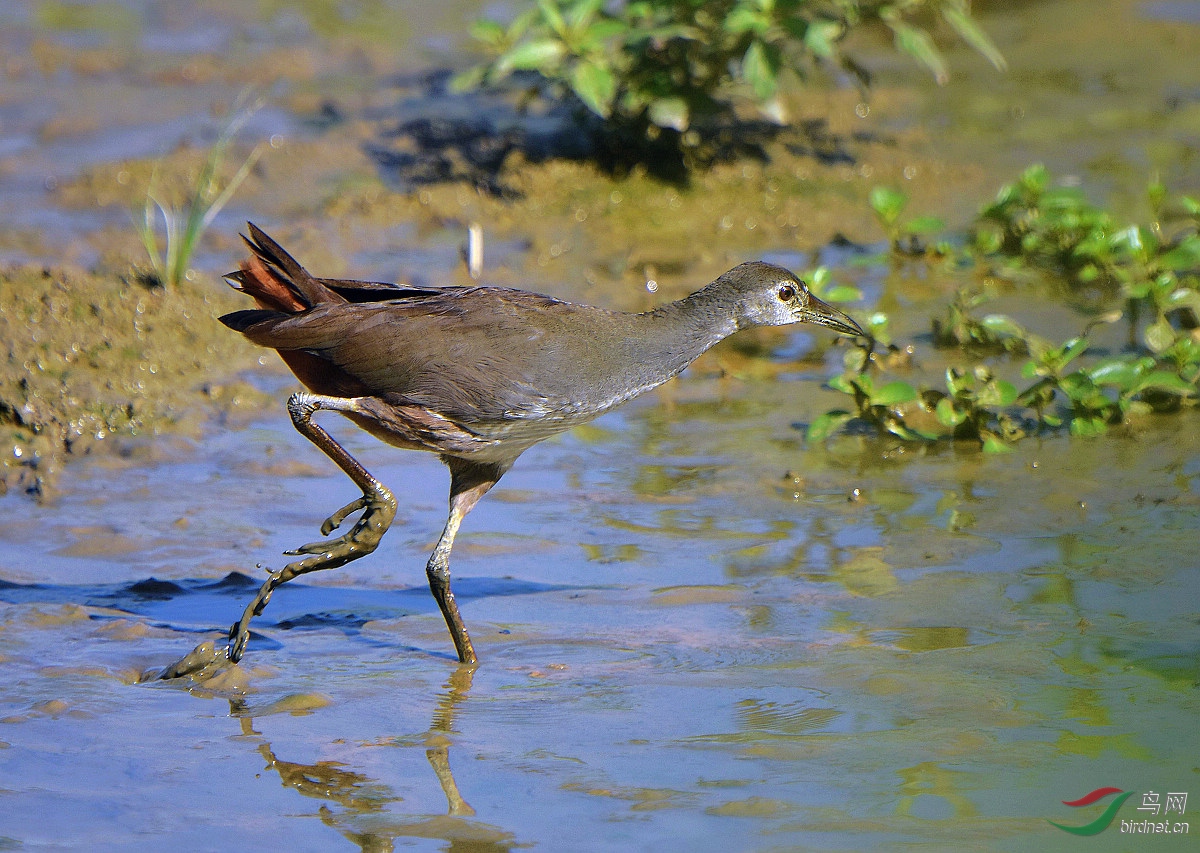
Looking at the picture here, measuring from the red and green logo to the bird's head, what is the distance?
181 centimetres

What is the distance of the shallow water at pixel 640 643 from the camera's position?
3422mm

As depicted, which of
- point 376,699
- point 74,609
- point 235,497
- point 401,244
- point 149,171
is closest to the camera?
point 376,699

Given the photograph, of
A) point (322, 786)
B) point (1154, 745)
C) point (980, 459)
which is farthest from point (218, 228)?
point (1154, 745)

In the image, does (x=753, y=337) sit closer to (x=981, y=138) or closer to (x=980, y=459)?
(x=980, y=459)

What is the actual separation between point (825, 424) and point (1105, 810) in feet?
8.25

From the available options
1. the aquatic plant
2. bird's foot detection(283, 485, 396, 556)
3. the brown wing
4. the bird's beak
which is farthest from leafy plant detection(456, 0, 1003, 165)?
bird's foot detection(283, 485, 396, 556)

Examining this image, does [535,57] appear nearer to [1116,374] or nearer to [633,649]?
[1116,374]

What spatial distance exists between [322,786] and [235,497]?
220cm

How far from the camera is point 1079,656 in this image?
4145 mm

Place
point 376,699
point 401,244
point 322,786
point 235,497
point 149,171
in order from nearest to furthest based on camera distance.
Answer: point 322,786 < point 376,699 < point 235,497 < point 401,244 < point 149,171

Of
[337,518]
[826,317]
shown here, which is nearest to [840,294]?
[826,317]

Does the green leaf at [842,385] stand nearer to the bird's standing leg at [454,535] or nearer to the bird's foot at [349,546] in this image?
the bird's standing leg at [454,535]

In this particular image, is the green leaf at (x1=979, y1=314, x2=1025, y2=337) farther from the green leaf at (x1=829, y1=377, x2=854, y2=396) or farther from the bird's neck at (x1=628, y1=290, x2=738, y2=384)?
the bird's neck at (x1=628, y1=290, x2=738, y2=384)

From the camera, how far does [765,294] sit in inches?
182
